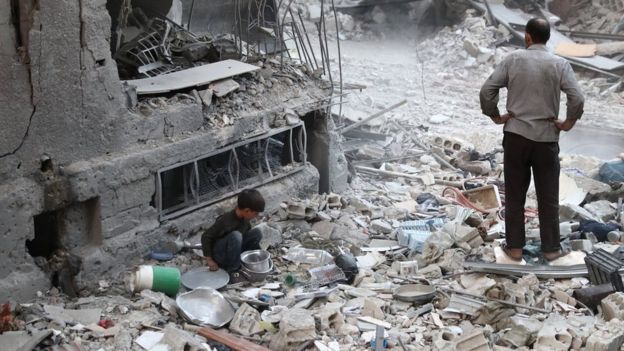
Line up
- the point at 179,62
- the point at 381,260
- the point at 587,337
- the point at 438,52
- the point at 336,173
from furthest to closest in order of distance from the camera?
1. the point at 438,52
2. the point at 336,173
3. the point at 179,62
4. the point at 381,260
5. the point at 587,337

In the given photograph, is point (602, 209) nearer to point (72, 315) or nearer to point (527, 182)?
point (527, 182)

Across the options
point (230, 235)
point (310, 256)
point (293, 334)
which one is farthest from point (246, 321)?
point (310, 256)

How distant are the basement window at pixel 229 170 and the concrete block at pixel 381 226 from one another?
0.95 meters

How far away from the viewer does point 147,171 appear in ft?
18.8

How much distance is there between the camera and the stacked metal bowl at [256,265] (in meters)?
Result: 5.79

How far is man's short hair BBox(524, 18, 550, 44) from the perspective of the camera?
5625 millimetres

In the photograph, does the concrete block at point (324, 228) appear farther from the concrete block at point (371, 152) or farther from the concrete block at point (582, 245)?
the concrete block at point (371, 152)

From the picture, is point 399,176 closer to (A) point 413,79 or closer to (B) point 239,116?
(B) point 239,116

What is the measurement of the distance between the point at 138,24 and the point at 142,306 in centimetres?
338

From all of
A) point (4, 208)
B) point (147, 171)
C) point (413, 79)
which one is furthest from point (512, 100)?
point (413, 79)

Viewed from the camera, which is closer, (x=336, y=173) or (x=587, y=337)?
(x=587, y=337)

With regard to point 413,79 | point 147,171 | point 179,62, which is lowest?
point 413,79

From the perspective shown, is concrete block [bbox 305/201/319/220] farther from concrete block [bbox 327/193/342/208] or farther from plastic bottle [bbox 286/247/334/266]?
plastic bottle [bbox 286/247/334/266]

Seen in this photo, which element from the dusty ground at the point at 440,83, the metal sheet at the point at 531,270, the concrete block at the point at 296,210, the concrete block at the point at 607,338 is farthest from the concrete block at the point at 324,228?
the dusty ground at the point at 440,83
